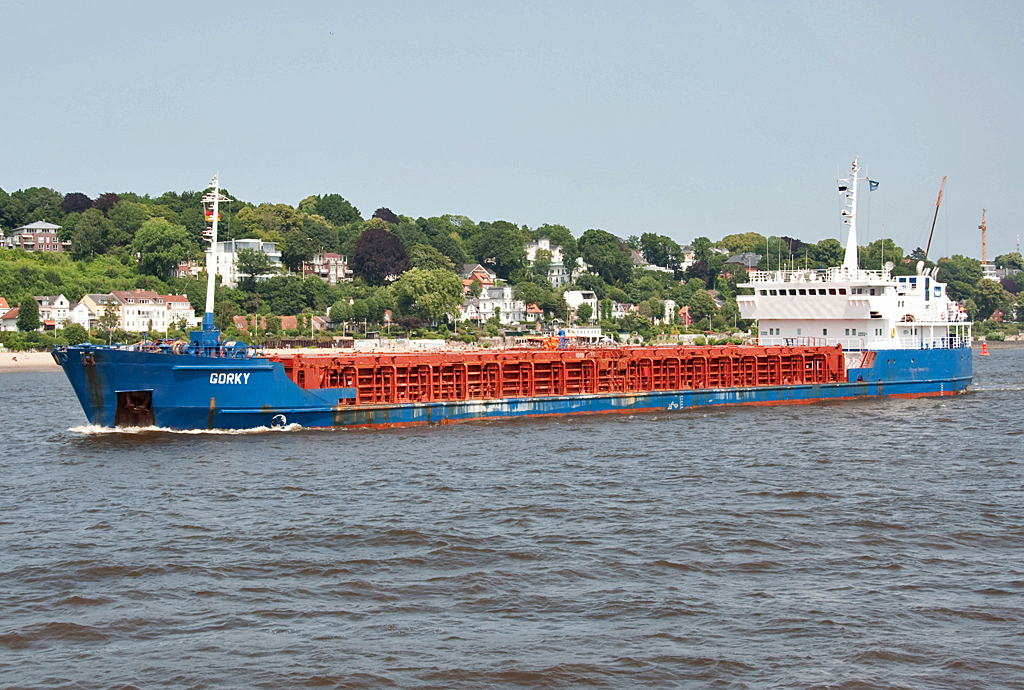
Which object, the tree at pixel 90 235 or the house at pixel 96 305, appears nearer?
the house at pixel 96 305

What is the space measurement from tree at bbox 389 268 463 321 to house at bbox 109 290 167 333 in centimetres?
2490

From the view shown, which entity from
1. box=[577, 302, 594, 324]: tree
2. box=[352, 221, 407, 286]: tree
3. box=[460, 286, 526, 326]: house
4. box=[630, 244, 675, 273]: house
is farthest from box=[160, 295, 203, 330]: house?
box=[630, 244, 675, 273]: house

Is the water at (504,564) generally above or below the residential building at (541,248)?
below

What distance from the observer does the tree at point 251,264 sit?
113625 mm

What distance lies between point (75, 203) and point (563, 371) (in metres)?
123

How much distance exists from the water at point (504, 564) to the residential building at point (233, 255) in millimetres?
92788

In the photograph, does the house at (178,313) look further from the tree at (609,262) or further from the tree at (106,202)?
the tree at (609,262)

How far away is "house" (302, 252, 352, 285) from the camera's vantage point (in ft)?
443

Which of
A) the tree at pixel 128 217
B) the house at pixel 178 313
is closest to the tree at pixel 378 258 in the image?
the tree at pixel 128 217

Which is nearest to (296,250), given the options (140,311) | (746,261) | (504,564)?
(140,311)

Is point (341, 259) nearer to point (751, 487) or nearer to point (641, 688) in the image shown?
point (751, 487)

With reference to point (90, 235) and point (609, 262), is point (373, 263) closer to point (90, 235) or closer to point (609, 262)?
point (90, 235)

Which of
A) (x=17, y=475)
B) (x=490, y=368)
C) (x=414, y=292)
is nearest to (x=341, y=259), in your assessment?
(x=414, y=292)

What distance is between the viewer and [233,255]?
395 feet
